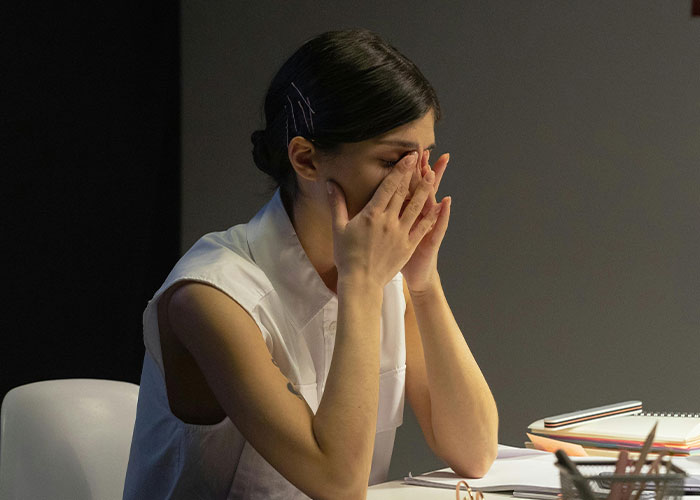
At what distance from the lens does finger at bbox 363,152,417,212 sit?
1.25 m

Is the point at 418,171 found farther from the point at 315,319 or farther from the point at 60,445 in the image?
the point at 60,445

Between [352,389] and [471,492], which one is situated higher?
[352,389]

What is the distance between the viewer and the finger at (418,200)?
1.29 meters

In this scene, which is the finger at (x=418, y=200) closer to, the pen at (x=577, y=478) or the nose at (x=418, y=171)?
the nose at (x=418, y=171)

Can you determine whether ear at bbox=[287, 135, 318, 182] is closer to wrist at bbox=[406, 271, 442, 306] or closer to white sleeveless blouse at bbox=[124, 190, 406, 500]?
white sleeveless blouse at bbox=[124, 190, 406, 500]

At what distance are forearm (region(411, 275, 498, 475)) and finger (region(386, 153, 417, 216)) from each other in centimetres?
19

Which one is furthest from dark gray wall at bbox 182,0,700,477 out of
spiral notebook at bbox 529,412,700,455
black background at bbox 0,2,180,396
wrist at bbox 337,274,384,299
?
wrist at bbox 337,274,384,299

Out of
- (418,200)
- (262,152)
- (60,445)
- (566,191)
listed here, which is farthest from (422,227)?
(566,191)

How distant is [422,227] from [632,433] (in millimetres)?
451

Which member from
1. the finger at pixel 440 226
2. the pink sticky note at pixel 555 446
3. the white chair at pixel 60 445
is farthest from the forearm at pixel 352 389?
the white chair at pixel 60 445

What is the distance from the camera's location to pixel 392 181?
49.0 inches

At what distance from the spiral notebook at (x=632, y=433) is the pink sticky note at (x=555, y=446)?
1cm

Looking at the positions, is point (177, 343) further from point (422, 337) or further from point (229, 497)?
point (422, 337)

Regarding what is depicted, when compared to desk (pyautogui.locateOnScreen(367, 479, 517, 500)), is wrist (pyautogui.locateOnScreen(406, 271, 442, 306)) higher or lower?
higher
